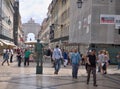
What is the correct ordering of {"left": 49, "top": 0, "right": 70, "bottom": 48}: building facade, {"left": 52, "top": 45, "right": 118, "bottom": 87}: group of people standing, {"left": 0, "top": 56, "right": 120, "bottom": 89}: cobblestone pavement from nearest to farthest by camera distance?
{"left": 0, "top": 56, "right": 120, "bottom": 89}: cobblestone pavement
{"left": 52, "top": 45, "right": 118, "bottom": 87}: group of people standing
{"left": 49, "top": 0, "right": 70, "bottom": 48}: building facade

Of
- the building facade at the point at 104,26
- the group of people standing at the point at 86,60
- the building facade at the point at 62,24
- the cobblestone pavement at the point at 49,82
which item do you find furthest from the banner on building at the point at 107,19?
the building facade at the point at 62,24

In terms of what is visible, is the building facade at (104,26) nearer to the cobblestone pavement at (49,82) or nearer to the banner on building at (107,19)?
the banner on building at (107,19)

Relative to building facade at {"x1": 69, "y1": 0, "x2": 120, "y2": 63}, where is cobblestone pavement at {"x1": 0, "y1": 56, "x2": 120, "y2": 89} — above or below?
below

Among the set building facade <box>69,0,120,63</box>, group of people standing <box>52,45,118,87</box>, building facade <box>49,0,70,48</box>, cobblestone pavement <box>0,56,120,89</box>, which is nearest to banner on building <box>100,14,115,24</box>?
building facade <box>69,0,120,63</box>

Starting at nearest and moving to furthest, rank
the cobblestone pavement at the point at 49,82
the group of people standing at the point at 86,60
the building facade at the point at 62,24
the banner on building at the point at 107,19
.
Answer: the cobblestone pavement at the point at 49,82
the group of people standing at the point at 86,60
the banner on building at the point at 107,19
the building facade at the point at 62,24

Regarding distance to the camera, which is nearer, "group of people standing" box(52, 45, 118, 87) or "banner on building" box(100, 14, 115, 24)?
"group of people standing" box(52, 45, 118, 87)

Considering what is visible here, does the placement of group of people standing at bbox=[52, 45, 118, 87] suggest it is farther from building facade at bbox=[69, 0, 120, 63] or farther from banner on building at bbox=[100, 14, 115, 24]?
banner on building at bbox=[100, 14, 115, 24]

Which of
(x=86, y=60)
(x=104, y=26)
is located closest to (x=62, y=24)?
(x=104, y=26)

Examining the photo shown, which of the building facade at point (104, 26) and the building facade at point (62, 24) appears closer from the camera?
the building facade at point (104, 26)

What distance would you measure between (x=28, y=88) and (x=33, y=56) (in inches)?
1215

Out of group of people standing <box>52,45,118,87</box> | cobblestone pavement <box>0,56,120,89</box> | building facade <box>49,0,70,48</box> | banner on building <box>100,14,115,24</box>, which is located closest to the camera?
cobblestone pavement <box>0,56,120,89</box>

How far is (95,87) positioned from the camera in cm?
1788

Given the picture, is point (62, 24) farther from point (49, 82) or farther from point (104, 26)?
point (49, 82)

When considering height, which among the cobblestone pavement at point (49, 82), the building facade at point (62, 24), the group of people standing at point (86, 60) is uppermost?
the building facade at point (62, 24)
